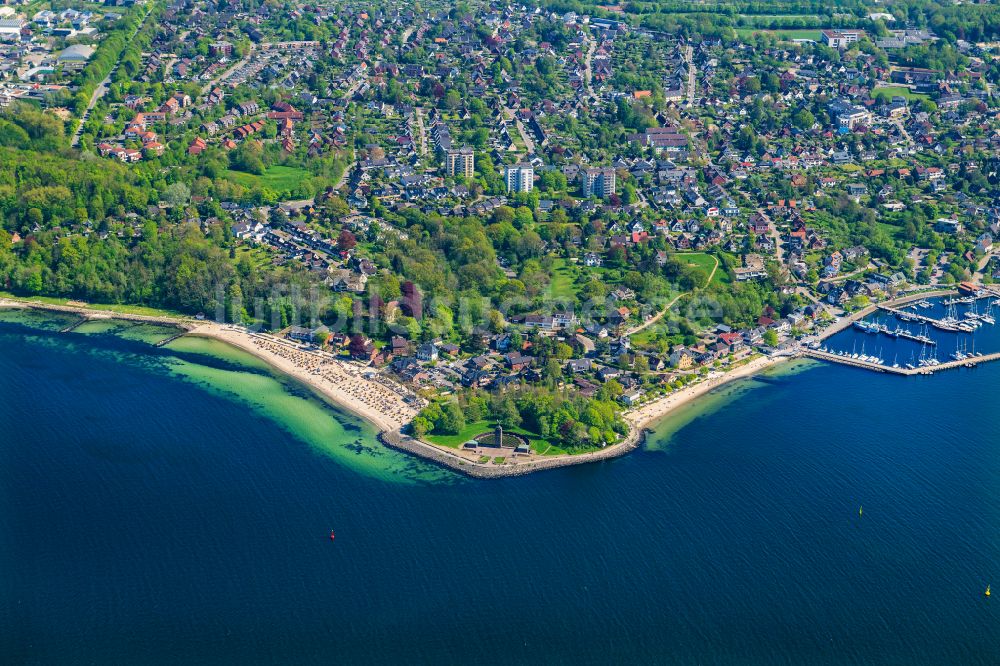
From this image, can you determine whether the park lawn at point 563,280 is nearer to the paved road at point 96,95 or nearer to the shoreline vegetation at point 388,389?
the shoreline vegetation at point 388,389

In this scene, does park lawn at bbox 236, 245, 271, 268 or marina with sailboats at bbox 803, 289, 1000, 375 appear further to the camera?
park lawn at bbox 236, 245, 271, 268

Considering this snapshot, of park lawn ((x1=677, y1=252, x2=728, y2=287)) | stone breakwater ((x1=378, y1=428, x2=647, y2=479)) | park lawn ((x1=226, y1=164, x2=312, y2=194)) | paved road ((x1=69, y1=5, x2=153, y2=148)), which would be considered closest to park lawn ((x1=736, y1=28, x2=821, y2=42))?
park lawn ((x1=677, y1=252, x2=728, y2=287))

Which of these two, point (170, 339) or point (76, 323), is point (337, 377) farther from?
point (76, 323)

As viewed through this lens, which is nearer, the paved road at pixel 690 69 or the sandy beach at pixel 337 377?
the sandy beach at pixel 337 377

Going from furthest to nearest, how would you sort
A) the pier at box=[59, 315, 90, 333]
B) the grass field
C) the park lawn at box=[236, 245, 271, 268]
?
the park lawn at box=[236, 245, 271, 268], the pier at box=[59, 315, 90, 333], the grass field

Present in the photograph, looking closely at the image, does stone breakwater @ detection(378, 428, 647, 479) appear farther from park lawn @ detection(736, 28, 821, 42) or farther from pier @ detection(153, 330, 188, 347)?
park lawn @ detection(736, 28, 821, 42)

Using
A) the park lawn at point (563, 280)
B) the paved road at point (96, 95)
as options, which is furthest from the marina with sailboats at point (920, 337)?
the paved road at point (96, 95)
